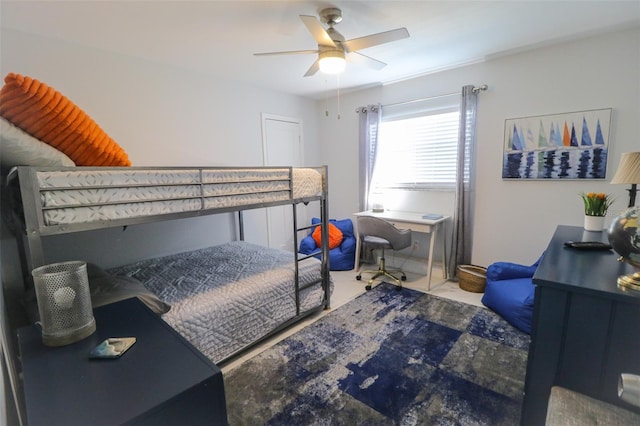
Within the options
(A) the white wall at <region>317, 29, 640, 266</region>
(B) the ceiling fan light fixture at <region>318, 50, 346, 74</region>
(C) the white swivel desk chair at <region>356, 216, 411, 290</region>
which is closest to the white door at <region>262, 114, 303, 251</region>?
(C) the white swivel desk chair at <region>356, 216, 411, 290</region>

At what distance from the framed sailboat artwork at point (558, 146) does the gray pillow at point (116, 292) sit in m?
3.32

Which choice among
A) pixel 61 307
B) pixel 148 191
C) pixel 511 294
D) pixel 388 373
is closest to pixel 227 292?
pixel 148 191

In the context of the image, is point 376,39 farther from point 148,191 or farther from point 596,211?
point 596,211

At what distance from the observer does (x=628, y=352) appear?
1.01m

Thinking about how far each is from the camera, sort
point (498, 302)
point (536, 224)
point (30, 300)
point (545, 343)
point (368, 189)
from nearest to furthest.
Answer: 1. point (545, 343)
2. point (30, 300)
3. point (498, 302)
4. point (536, 224)
5. point (368, 189)

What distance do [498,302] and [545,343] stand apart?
4.94 feet

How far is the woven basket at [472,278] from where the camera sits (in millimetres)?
2955

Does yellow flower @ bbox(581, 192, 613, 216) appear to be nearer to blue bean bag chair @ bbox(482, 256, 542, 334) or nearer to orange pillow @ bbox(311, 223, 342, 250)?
blue bean bag chair @ bbox(482, 256, 542, 334)

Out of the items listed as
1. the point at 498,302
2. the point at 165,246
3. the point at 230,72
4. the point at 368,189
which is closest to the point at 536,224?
the point at 498,302

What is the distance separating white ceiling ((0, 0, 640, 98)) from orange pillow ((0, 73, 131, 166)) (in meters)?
1.01

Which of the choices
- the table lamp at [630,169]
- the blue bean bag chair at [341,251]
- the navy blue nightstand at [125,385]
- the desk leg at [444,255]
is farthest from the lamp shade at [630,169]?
the blue bean bag chair at [341,251]

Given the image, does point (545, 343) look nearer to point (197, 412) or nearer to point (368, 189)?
point (197, 412)

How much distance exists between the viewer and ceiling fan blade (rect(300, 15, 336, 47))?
1.63 m

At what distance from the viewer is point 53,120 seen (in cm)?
120
